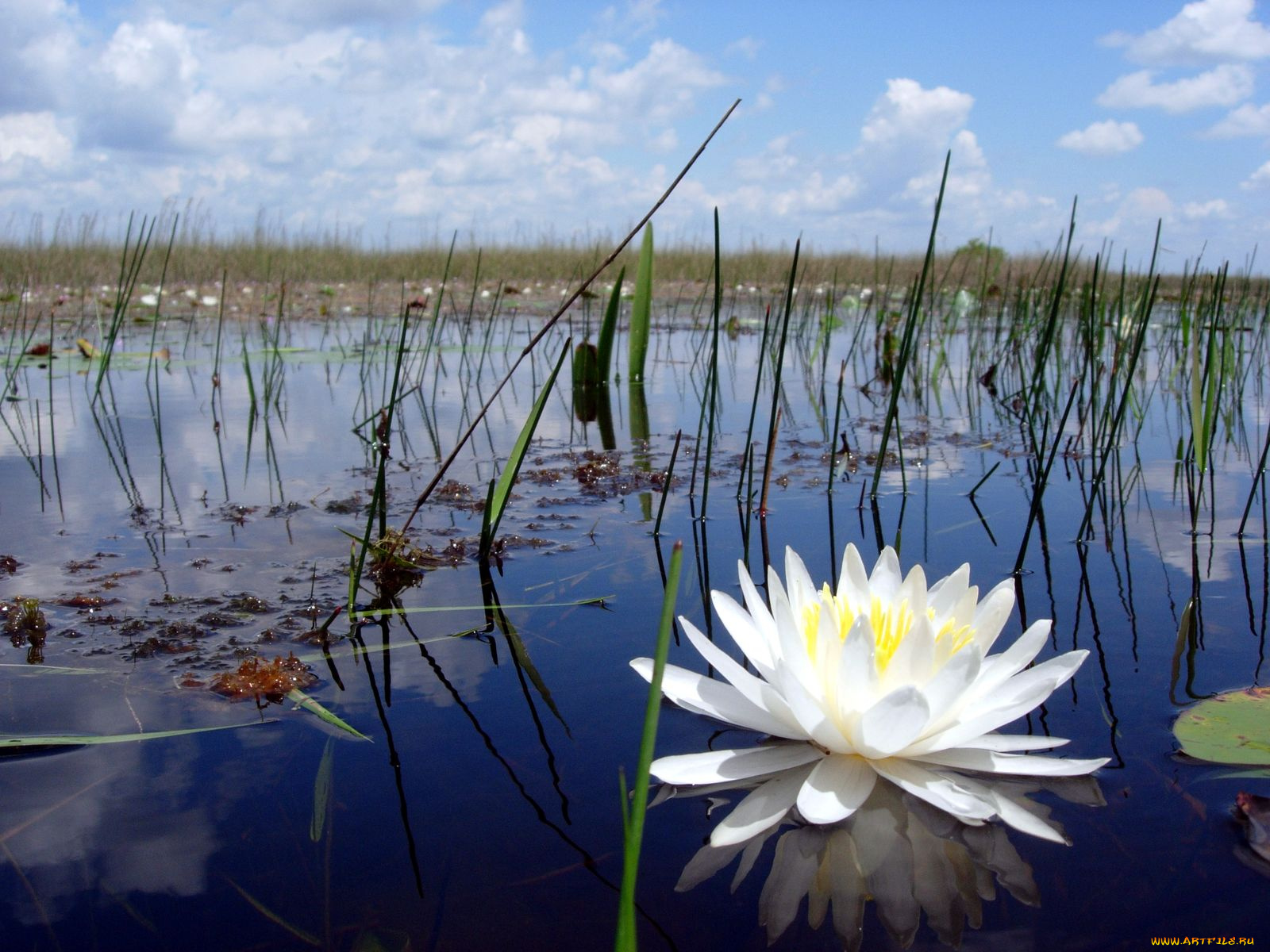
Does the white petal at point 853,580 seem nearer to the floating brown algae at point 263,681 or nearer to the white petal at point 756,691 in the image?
the white petal at point 756,691

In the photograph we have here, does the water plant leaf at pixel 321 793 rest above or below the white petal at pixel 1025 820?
below

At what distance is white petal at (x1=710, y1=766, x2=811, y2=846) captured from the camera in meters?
0.80

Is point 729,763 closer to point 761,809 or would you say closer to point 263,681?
point 761,809

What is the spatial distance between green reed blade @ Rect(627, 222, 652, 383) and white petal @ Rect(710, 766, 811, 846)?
9.77 feet

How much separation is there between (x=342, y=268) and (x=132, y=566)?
36.4 feet

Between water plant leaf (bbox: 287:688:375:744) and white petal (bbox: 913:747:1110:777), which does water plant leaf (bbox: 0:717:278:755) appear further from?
white petal (bbox: 913:747:1110:777)

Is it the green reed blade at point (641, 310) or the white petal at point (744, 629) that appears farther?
the green reed blade at point (641, 310)

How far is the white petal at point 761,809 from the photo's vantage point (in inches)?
31.4

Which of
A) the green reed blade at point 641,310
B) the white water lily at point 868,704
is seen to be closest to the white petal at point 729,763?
the white water lily at point 868,704

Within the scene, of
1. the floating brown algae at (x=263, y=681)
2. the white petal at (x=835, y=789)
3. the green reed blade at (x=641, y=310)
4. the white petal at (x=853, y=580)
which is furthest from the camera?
the green reed blade at (x=641, y=310)

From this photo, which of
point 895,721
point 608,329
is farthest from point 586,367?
point 895,721

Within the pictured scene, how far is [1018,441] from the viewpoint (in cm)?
283

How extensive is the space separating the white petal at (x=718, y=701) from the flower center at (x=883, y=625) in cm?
9

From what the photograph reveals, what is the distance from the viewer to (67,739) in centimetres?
99
